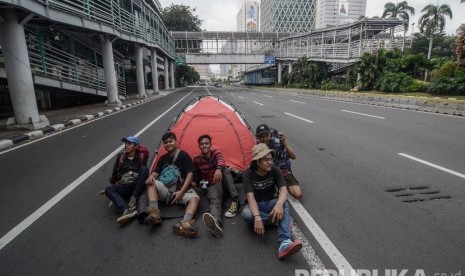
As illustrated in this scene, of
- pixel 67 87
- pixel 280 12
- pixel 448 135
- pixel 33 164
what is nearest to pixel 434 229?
pixel 448 135

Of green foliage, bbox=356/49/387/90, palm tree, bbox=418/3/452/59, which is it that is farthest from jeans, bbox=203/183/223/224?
palm tree, bbox=418/3/452/59

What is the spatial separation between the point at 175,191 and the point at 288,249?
2.01m

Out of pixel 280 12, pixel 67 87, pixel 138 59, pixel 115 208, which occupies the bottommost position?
pixel 115 208

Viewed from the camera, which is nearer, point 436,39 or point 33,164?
point 33,164

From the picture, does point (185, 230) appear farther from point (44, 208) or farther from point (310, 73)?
point (310, 73)

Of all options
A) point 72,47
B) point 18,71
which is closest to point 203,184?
point 18,71

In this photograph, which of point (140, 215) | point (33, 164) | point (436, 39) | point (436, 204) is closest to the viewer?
point (140, 215)

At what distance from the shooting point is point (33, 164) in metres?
6.19

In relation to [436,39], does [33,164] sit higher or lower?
lower

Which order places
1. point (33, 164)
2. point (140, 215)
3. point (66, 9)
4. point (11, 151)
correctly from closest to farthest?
point (140, 215) → point (33, 164) → point (11, 151) → point (66, 9)

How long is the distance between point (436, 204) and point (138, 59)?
85.5ft

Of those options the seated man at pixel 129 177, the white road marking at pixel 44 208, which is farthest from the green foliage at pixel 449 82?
the white road marking at pixel 44 208

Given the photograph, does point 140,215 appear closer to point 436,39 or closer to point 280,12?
point 436,39

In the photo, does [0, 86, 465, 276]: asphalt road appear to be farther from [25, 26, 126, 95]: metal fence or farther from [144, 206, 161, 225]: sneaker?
[25, 26, 126, 95]: metal fence
